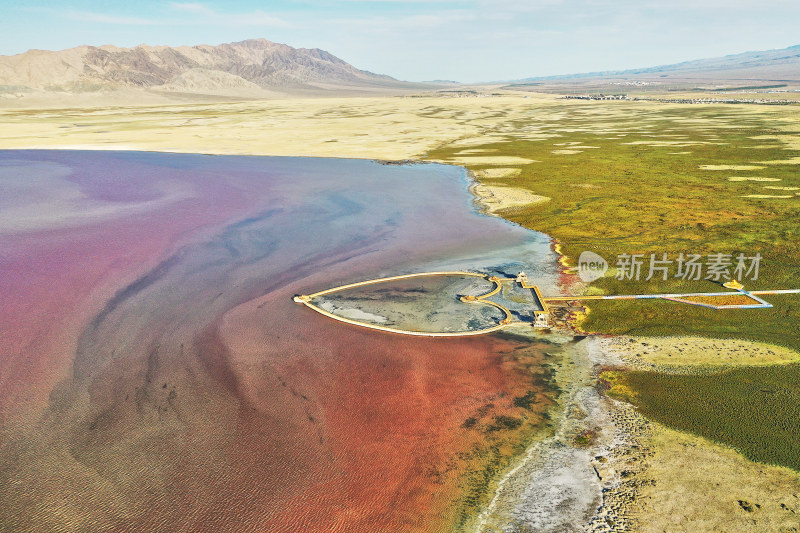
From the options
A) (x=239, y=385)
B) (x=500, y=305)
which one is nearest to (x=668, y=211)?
(x=500, y=305)

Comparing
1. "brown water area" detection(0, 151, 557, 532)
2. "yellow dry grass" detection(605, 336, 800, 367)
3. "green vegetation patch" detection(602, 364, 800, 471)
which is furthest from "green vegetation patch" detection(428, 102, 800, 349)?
"brown water area" detection(0, 151, 557, 532)

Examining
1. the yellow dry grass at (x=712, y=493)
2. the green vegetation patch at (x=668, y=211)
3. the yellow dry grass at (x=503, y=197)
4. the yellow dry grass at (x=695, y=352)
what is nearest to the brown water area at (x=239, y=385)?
the yellow dry grass at (x=695, y=352)

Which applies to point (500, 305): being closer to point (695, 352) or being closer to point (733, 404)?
point (695, 352)

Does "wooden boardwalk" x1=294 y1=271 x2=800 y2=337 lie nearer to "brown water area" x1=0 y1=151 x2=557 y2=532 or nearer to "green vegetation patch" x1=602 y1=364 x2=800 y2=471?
"brown water area" x1=0 y1=151 x2=557 y2=532

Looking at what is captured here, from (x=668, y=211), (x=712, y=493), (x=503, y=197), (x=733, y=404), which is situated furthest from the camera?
(x=503, y=197)

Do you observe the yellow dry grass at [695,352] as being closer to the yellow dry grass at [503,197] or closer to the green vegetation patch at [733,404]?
the green vegetation patch at [733,404]
